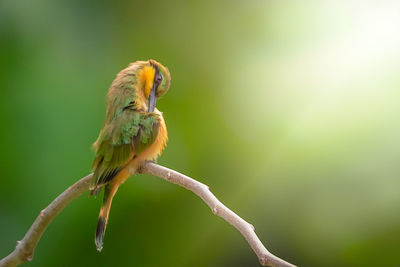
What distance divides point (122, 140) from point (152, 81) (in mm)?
503

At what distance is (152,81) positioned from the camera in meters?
2.70

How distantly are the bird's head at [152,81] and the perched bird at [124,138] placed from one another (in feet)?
0.04

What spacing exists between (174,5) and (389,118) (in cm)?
176

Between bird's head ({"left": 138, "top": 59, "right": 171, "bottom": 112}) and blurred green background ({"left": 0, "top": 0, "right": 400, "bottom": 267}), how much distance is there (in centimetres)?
85

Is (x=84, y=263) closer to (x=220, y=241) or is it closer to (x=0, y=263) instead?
(x=220, y=241)

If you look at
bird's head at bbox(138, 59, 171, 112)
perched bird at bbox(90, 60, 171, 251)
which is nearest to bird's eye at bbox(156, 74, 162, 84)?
bird's head at bbox(138, 59, 171, 112)

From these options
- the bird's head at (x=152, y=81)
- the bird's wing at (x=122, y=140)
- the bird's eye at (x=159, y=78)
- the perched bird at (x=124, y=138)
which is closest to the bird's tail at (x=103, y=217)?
the perched bird at (x=124, y=138)

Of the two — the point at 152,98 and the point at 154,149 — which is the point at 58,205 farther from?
the point at 152,98

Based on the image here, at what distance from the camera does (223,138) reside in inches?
142

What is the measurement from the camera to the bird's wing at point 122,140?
226cm

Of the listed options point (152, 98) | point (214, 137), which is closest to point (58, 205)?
point (152, 98)

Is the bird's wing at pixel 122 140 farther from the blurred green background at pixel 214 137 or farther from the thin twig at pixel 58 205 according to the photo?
the blurred green background at pixel 214 137

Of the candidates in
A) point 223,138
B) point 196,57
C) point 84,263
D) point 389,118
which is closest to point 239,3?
point 196,57

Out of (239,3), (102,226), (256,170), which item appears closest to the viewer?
(102,226)
